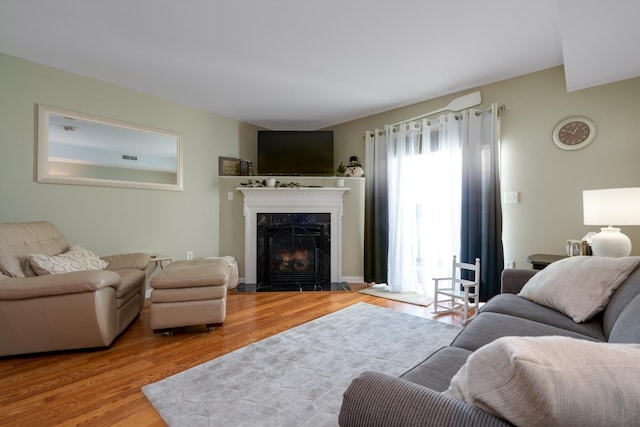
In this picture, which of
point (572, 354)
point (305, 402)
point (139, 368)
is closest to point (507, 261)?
point (305, 402)

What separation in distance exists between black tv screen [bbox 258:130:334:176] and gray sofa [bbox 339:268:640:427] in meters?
2.89

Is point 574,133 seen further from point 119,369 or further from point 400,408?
point 119,369

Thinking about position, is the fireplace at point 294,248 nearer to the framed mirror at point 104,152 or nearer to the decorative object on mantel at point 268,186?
the decorative object on mantel at point 268,186

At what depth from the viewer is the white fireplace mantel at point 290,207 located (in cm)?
414

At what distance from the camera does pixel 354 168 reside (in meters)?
4.30

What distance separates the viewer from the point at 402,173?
3.84m

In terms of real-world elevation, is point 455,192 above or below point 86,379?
above

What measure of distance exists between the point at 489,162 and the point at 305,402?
9.46 feet

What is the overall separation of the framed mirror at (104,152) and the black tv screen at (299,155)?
3.89 feet

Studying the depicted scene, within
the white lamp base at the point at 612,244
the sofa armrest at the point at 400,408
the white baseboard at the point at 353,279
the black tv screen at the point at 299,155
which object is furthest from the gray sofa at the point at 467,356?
the black tv screen at the point at 299,155

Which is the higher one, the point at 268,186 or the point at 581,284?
the point at 268,186

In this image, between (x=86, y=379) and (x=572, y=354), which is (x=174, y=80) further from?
(x=572, y=354)

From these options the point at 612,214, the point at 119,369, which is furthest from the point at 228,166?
the point at 612,214

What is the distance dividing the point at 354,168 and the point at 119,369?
3.45 meters
